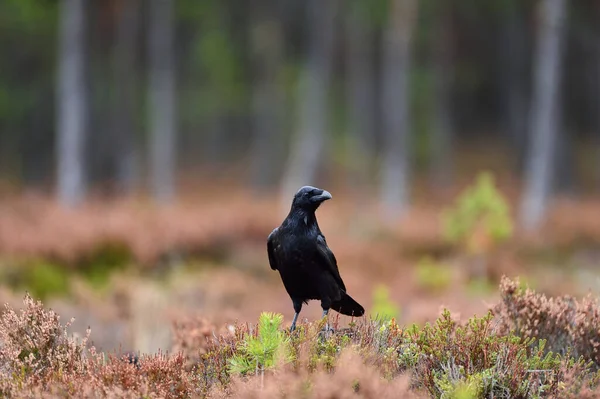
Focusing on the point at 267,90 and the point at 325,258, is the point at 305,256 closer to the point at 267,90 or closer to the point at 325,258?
the point at 325,258

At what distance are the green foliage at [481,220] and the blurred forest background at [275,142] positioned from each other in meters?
0.06

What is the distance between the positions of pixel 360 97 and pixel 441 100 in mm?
3641

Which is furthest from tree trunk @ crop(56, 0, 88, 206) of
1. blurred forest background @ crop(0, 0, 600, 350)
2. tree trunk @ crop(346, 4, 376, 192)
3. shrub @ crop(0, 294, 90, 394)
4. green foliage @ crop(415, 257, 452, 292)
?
shrub @ crop(0, 294, 90, 394)

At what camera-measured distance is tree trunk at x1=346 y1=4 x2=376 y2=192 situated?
29.3m

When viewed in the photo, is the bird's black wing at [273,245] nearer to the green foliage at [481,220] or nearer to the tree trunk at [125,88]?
the green foliage at [481,220]

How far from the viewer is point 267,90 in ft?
98.8

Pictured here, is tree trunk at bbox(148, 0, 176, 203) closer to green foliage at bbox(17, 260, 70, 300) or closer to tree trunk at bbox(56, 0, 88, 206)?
tree trunk at bbox(56, 0, 88, 206)

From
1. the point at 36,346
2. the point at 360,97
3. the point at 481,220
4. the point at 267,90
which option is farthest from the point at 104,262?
the point at 360,97

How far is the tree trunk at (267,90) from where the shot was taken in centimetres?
2856

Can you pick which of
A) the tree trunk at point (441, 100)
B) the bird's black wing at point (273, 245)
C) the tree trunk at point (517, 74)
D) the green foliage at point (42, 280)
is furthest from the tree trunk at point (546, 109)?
the bird's black wing at point (273, 245)

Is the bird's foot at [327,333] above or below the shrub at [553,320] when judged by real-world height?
below

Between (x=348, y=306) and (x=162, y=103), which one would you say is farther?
(x=162, y=103)

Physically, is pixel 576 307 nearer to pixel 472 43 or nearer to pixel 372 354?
pixel 372 354

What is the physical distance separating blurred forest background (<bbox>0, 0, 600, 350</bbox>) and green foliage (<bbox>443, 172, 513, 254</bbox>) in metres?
0.06
